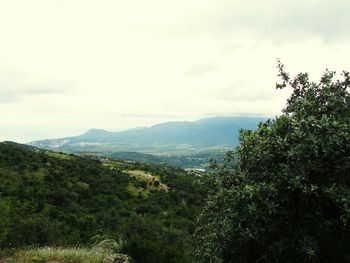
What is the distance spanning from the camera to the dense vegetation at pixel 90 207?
18092 mm

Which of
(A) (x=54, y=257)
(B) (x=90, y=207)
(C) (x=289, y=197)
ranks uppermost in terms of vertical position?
(C) (x=289, y=197)

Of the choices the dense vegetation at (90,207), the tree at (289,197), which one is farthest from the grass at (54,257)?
the tree at (289,197)

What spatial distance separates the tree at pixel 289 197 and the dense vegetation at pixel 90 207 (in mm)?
2814

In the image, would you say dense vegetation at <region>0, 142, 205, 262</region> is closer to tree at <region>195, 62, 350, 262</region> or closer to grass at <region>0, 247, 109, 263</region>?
grass at <region>0, 247, 109, 263</region>

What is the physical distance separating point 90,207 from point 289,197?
39.1 meters

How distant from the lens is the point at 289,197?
11.1m

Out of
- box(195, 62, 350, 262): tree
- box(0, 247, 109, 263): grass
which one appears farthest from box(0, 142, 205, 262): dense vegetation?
box(195, 62, 350, 262): tree

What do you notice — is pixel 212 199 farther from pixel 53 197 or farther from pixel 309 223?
pixel 53 197

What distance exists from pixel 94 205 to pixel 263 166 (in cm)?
3975

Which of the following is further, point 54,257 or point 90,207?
point 90,207

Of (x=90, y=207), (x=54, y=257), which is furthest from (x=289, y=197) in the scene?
(x=90, y=207)

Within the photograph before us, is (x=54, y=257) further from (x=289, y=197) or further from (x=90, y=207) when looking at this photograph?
(x=90, y=207)

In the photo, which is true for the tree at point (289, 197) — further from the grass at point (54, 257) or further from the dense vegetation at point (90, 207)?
the grass at point (54, 257)

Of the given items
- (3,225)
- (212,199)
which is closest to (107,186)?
(3,225)
